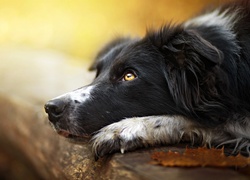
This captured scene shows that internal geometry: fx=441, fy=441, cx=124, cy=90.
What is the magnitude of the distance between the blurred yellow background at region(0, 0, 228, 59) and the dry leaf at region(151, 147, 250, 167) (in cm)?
757

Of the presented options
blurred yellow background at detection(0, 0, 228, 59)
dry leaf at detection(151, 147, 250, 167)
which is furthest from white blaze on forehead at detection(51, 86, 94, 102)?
blurred yellow background at detection(0, 0, 228, 59)

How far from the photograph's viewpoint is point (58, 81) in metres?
5.17

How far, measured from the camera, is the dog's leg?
2.38 m

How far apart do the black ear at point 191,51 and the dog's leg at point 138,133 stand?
1.12ft

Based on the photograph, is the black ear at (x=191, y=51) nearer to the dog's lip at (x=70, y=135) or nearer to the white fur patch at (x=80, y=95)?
the white fur patch at (x=80, y=95)

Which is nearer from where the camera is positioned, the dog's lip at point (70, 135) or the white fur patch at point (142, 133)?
the white fur patch at point (142, 133)

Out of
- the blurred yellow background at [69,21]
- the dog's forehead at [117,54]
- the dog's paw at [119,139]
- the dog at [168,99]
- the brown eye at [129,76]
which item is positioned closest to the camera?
the dog's paw at [119,139]

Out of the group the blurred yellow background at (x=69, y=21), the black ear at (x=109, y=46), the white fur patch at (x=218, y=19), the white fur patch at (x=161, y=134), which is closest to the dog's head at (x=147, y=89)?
the white fur patch at (x=161, y=134)

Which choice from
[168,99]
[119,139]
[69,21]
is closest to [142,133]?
[119,139]

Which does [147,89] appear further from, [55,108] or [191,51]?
[55,108]

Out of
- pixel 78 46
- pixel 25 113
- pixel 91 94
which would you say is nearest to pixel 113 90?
pixel 91 94

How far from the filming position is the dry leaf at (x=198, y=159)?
6.62ft

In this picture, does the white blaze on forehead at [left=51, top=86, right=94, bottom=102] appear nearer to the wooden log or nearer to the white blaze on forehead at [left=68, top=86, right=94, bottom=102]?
the white blaze on forehead at [left=68, top=86, right=94, bottom=102]

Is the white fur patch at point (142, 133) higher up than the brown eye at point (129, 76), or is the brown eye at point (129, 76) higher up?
the brown eye at point (129, 76)
